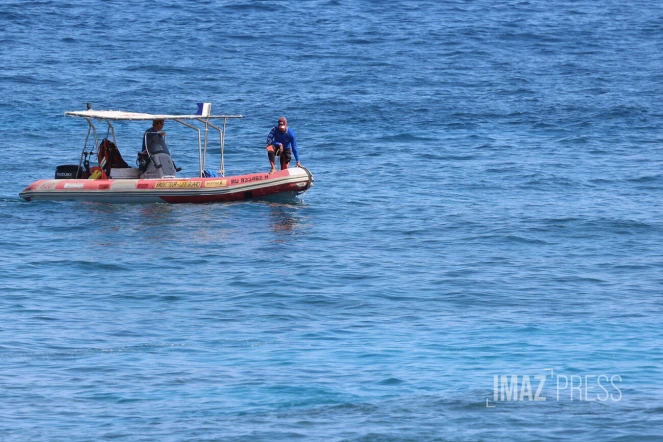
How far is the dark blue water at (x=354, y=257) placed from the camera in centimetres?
1195

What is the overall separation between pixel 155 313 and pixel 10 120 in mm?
19557

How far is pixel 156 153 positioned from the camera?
23.4 m

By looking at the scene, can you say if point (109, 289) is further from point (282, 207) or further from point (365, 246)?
point (282, 207)

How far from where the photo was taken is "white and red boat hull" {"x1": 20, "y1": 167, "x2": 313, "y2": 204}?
23062 millimetres

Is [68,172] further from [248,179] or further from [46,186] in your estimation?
[248,179]

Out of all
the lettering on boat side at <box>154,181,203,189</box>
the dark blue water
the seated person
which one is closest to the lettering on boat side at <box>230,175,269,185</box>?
the dark blue water

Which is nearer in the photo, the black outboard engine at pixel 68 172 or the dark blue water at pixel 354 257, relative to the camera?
the dark blue water at pixel 354 257

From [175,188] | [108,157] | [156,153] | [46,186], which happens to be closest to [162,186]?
[175,188]

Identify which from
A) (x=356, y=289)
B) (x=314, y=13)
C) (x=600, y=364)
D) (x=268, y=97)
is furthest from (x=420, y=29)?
(x=600, y=364)

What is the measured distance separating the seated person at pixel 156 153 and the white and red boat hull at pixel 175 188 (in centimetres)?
37

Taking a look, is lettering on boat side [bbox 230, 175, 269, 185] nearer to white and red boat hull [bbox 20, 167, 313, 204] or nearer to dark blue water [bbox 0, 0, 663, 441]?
white and red boat hull [bbox 20, 167, 313, 204]

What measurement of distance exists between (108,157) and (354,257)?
676 centimetres

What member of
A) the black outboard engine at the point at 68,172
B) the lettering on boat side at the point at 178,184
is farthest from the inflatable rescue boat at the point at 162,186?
the black outboard engine at the point at 68,172

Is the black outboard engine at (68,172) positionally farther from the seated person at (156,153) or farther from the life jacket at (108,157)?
the seated person at (156,153)
